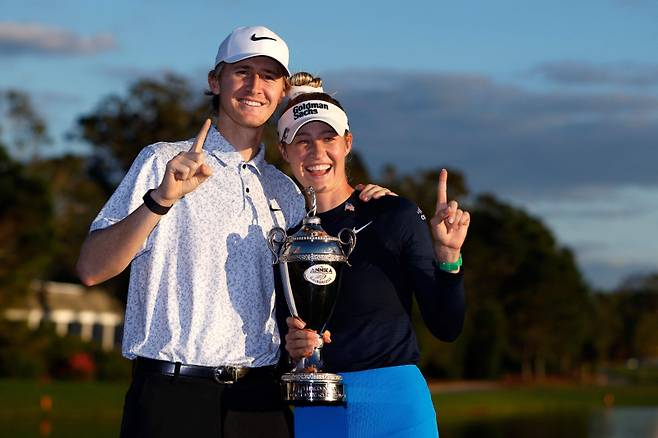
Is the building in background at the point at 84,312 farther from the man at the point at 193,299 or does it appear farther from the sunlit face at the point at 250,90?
the man at the point at 193,299

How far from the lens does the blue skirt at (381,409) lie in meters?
4.93

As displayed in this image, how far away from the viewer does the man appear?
4.91 m

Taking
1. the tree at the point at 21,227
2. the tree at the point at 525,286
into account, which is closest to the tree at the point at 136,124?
the tree at the point at 21,227

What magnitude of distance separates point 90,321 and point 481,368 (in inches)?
895

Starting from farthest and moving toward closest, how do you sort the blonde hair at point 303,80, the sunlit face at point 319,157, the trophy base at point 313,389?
the blonde hair at point 303,80 → the sunlit face at point 319,157 → the trophy base at point 313,389

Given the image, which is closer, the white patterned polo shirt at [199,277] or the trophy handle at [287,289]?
the white patterned polo shirt at [199,277]

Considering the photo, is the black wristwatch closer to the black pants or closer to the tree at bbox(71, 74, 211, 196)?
the black pants

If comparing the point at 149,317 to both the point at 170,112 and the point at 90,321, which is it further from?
the point at 90,321

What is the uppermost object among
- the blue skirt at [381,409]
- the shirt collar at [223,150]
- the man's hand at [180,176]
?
the shirt collar at [223,150]

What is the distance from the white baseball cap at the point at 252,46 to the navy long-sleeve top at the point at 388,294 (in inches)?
34.9

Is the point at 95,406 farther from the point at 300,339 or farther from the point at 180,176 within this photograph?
the point at 180,176

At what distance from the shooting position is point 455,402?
130 feet

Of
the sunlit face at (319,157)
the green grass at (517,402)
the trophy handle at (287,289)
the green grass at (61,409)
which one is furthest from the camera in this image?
the green grass at (517,402)

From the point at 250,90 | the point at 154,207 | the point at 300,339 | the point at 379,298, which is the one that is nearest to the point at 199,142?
the point at 154,207
